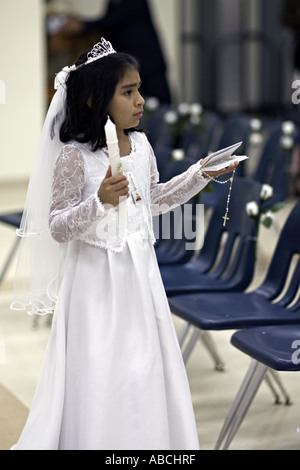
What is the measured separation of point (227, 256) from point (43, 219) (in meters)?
1.65

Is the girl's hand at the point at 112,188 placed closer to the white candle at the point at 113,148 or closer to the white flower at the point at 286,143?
the white candle at the point at 113,148

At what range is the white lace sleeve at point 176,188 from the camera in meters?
3.16

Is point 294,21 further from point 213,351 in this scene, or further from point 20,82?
point 213,351

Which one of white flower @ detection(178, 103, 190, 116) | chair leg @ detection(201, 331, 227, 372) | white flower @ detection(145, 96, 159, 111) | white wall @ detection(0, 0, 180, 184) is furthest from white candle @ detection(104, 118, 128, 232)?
white wall @ detection(0, 0, 180, 184)

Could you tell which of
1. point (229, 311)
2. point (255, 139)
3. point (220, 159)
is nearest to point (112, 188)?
point (220, 159)

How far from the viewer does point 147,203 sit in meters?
3.19

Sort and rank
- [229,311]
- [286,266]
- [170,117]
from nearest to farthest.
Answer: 1. [229,311]
2. [286,266]
3. [170,117]

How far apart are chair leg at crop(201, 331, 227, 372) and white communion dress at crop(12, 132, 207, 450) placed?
1.67 metres

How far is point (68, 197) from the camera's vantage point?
9.87ft

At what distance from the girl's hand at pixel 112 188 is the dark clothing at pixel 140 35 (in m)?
6.56

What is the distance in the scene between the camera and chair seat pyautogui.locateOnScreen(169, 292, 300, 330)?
3904 mm

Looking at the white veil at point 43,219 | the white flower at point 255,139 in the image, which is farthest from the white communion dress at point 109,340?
the white flower at point 255,139

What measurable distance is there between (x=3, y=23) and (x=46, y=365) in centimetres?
747
